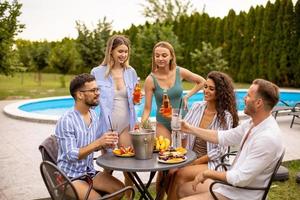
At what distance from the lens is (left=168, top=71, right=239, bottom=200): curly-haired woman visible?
131 inches

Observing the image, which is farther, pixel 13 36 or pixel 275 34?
pixel 275 34

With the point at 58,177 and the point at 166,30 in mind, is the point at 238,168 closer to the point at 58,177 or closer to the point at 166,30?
the point at 58,177

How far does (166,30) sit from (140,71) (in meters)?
4.24

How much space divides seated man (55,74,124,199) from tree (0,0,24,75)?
1287 centimetres

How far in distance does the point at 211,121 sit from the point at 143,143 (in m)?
0.85

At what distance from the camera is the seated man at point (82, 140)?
2.83 meters

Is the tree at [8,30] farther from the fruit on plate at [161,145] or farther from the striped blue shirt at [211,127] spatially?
the fruit on plate at [161,145]

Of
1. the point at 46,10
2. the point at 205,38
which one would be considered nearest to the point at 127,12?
the point at 46,10

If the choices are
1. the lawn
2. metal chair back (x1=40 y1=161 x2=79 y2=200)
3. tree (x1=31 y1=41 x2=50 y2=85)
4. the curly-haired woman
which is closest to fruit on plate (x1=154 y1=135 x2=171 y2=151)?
the curly-haired woman

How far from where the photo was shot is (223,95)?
3.42 m

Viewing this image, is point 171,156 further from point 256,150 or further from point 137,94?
point 137,94

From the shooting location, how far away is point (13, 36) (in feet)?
50.2

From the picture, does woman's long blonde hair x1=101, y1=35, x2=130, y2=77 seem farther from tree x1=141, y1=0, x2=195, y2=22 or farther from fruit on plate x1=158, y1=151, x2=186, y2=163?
tree x1=141, y1=0, x2=195, y2=22

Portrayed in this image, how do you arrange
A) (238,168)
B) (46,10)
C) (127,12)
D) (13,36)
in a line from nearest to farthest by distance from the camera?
(238,168) → (13,36) → (46,10) → (127,12)
